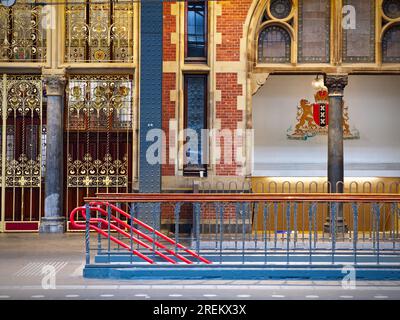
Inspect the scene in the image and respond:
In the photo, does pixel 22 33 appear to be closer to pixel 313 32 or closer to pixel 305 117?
pixel 313 32

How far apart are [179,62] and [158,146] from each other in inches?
83.7

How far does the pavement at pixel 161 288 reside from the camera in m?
9.78

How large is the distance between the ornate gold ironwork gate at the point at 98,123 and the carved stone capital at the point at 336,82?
448 cm

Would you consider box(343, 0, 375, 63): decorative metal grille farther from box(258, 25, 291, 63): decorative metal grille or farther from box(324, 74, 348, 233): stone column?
box(258, 25, 291, 63): decorative metal grille

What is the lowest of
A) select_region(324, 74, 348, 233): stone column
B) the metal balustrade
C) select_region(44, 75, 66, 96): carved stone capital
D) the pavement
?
the pavement

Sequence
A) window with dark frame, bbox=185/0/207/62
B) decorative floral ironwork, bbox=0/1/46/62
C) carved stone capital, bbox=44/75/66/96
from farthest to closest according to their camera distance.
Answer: decorative floral ironwork, bbox=0/1/46/62
carved stone capital, bbox=44/75/66/96
window with dark frame, bbox=185/0/207/62

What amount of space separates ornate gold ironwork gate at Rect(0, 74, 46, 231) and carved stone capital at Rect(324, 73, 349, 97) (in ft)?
21.3

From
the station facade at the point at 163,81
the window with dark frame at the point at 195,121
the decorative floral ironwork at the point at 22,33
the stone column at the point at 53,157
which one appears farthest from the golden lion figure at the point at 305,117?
the decorative floral ironwork at the point at 22,33

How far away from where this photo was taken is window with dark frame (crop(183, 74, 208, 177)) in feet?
58.0

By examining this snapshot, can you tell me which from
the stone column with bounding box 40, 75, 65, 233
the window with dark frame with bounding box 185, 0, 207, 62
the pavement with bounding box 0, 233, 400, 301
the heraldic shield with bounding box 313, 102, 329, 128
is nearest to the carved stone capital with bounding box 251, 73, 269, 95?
the window with dark frame with bounding box 185, 0, 207, 62

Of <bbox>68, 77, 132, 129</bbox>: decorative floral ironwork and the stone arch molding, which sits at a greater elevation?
the stone arch molding

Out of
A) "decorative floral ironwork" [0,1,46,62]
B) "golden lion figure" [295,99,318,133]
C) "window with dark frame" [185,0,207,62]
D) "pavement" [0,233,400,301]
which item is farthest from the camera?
"golden lion figure" [295,99,318,133]

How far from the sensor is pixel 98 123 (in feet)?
60.3

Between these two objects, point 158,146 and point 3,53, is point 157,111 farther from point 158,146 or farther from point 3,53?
point 3,53
